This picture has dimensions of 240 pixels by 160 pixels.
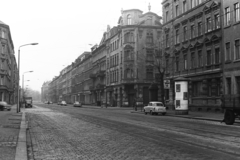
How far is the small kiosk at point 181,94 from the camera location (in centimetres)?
3303

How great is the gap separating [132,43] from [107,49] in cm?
1499

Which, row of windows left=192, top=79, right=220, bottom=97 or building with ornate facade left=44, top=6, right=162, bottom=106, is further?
building with ornate facade left=44, top=6, right=162, bottom=106

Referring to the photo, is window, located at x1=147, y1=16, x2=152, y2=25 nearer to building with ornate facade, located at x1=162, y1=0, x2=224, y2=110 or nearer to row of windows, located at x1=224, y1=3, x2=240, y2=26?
building with ornate facade, located at x1=162, y1=0, x2=224, y2=110

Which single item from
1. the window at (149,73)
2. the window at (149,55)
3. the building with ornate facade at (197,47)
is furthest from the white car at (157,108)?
the window at (149,55)

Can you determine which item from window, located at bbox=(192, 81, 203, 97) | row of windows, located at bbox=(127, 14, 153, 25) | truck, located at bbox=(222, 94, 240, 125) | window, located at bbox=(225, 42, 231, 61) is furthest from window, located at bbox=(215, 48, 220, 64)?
row of windows, located at bbox=(127, 14, 153, 25)

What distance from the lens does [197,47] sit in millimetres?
39688

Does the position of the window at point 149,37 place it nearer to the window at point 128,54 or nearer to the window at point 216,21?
the window at point 128,54

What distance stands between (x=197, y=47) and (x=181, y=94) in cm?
919

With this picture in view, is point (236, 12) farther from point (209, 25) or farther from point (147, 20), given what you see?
point (147, 20)

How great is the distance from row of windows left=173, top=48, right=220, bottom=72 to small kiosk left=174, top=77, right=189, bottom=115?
585 centimetres

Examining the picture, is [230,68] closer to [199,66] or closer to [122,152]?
[199,66]

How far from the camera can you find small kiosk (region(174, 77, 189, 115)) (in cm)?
3303

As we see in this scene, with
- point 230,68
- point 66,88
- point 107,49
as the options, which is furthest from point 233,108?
point 66,88

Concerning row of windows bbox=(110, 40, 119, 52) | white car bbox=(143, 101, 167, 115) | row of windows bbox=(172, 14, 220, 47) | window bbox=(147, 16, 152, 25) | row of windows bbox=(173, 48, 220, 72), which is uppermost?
window bbox=(147, 16, 152, 25)
